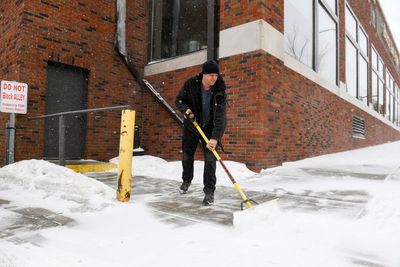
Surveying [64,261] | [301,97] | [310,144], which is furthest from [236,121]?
[64,261]

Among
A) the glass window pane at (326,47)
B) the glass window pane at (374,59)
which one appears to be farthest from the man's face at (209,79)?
the glass window pane at (374,59)

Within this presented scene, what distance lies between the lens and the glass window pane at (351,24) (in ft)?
41.6

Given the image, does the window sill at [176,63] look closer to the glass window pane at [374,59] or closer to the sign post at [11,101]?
the sign post at [11,101]

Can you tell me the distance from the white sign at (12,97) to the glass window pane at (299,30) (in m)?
5.83

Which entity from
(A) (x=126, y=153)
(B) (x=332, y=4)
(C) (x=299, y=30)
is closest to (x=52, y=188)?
(A) (x=126, y=153)

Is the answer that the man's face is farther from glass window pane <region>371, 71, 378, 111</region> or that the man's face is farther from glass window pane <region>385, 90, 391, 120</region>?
glass window pane <region>385, 90, 391, 120</region>

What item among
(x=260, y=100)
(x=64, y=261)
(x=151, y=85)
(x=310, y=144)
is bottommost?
(x=64, y=261)

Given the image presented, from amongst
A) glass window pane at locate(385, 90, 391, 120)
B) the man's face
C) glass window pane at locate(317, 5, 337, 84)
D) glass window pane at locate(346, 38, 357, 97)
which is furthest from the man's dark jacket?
glass window pane at locate(385, 90, 391, 120)

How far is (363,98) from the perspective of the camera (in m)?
15.5

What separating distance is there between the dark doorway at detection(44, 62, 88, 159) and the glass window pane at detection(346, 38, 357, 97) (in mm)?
10056

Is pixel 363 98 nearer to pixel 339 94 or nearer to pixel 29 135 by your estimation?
pixel 339 94

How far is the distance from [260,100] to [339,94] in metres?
5.97

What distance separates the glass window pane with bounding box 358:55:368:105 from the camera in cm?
1495

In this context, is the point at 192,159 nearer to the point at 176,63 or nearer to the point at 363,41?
the point at 176,63
